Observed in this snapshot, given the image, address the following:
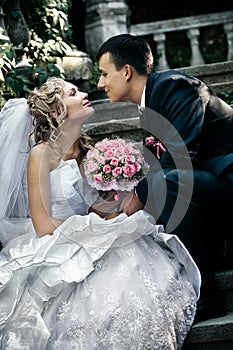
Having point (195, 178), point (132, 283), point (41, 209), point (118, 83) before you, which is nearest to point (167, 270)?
point (132, 283)

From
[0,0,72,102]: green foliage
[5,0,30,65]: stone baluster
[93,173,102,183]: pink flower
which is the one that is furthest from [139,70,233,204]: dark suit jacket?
[5,0,30,65]: stone baluster

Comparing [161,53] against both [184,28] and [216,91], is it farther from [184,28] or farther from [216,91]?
[216,91]

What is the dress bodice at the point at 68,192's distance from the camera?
14.1ft

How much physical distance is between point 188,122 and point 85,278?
1.02 meters

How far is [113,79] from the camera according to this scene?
455 cm

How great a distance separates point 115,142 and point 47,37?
2.75 meters

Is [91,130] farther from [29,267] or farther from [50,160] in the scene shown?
[29,267]

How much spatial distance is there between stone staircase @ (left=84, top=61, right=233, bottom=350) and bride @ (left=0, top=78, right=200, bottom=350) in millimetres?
114

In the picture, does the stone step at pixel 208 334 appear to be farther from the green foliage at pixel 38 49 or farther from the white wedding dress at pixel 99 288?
the green foliage at pixel 38 49

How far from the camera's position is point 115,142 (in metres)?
4.23

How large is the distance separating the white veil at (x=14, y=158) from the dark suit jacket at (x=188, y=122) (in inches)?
29.7

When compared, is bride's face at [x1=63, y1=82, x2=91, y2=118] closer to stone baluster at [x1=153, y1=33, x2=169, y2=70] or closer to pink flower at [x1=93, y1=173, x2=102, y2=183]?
pink flower at [x1=93, y1=173, x2=102, y2=183]

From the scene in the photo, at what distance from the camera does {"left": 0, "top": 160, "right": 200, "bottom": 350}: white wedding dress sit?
144 inches

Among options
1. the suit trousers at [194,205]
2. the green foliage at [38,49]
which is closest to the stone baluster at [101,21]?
the green foliage at [38,49]
